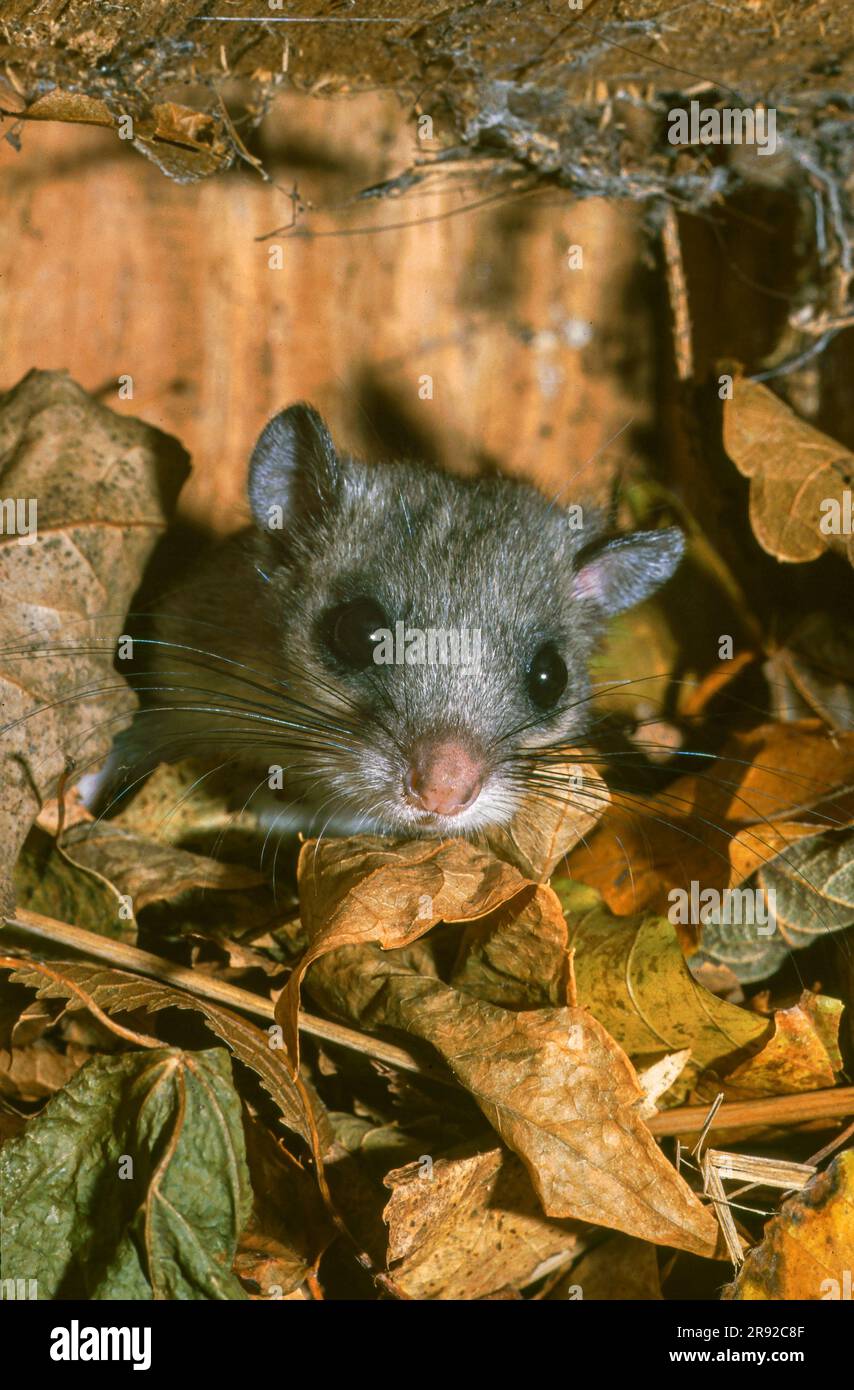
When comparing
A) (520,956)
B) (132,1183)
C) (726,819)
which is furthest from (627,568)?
(132,1183)

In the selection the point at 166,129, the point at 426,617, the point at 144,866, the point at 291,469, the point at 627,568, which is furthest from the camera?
the point at 627,568

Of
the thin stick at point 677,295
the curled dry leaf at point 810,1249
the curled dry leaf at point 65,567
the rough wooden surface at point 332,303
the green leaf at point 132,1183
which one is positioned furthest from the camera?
the thin stick at point 677,295

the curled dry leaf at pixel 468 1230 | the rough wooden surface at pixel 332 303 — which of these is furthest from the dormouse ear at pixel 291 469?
the curled dry leaf at pixel 468 1230

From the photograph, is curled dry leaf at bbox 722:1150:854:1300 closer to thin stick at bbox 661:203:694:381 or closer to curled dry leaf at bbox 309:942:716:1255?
curled dry leaf at bbox 309:942:716:1255

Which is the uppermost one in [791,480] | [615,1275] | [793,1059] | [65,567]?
[791,480]

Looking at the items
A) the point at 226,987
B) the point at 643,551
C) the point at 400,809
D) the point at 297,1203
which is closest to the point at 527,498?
the point at 643,551

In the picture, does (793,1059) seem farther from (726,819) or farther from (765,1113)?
(726,819)

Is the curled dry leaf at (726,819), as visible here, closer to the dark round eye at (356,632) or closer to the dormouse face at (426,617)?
the dormouse face at (426,617)
